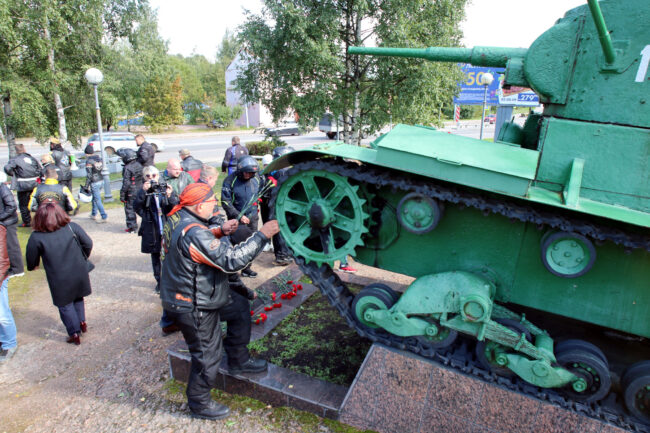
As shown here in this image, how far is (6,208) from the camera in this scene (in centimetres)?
633

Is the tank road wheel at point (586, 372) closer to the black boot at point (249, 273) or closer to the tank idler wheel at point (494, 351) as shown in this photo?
the tank idler wheel at point (494, 351)

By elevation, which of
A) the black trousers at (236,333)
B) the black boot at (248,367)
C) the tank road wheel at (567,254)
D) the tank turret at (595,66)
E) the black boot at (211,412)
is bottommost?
the black boot at (211,412)

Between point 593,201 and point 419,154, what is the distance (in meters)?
1.40

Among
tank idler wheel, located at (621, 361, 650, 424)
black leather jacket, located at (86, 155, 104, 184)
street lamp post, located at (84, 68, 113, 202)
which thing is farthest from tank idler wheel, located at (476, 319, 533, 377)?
street lamp post, located at (84, 68, 113, 202)

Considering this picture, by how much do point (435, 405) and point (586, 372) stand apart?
1.25 meters

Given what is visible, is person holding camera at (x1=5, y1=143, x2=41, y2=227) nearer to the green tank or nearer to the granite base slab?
the green tank

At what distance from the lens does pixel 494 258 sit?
12.8 feet

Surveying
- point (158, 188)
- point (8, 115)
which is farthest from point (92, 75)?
point (158, 188)

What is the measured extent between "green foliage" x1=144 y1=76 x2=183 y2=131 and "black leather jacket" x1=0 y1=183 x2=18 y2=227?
34180mm

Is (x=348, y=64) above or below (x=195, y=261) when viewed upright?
above

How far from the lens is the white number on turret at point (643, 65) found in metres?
3.23

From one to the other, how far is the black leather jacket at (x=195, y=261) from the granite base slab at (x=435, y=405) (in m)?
1.46

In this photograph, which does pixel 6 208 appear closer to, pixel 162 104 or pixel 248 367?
pixel 248 367

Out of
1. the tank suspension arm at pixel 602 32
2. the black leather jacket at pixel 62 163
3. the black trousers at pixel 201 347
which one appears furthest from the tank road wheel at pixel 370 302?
the black leather jacket at pixel 62 163
